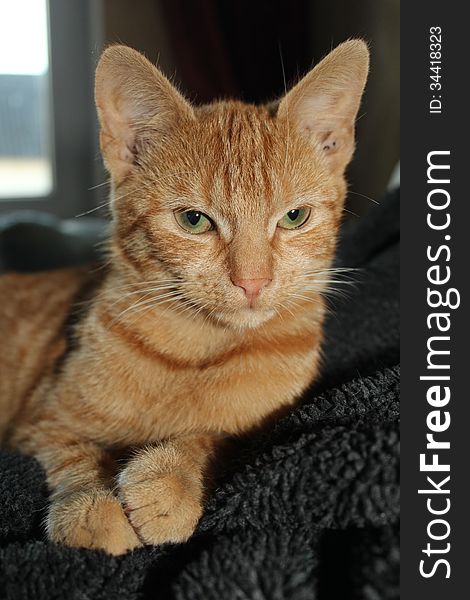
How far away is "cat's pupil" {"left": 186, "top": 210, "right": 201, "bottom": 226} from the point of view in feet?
3.46

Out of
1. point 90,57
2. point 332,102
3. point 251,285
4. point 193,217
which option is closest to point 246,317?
point 251,285

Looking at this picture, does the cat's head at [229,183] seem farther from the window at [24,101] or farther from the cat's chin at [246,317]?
the window at [24,101]

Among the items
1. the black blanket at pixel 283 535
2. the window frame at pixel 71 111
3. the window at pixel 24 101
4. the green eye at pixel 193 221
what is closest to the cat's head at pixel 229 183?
the green eye at pixel 193 221

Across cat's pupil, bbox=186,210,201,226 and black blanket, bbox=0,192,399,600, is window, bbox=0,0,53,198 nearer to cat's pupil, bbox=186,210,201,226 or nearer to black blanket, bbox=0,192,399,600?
cat's pupil, bbox=186,210,201,226

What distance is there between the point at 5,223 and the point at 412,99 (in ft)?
5.59

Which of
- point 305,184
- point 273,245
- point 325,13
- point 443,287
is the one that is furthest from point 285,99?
point 325,13

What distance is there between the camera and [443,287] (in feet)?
3.00

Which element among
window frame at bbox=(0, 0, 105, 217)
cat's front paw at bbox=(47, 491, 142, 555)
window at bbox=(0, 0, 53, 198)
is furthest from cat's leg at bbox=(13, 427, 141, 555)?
window at bbox=(0, 0, 53, 198)

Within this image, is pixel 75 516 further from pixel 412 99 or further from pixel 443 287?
pixel 412 99

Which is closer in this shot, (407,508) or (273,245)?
(407,508)

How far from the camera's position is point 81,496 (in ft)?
2.97

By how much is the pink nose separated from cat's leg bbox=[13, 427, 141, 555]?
1.15 ft

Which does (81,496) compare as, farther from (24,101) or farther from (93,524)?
(24,101)

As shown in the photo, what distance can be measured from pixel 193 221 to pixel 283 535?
52 centimetres
